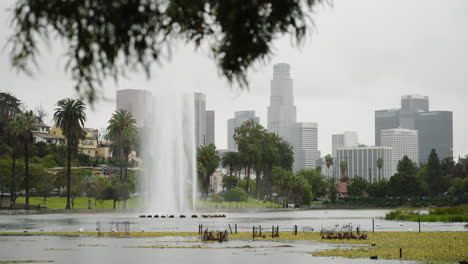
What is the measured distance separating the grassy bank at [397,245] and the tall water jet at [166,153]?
6356 centimetres

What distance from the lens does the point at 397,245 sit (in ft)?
148

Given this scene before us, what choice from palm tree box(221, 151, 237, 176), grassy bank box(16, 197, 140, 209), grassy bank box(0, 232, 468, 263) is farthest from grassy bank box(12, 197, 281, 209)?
grassy bank box(0, 232, 468, 263)

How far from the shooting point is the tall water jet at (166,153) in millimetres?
123812

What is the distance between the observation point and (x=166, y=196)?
408 ft

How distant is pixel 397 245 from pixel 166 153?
86.4 meters

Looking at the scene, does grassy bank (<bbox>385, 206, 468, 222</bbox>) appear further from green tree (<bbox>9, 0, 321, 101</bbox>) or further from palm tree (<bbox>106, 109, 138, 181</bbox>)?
palm tree (<bbox>106, 109, 138, 181</bbox>)

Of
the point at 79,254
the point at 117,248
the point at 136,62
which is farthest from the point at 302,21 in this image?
the point at 117,248

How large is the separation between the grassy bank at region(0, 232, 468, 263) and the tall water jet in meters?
63.6

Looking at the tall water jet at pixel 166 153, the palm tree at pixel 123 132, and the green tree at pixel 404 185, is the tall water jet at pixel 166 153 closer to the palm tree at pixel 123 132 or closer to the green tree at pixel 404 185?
the palm tree at pixel 123 132

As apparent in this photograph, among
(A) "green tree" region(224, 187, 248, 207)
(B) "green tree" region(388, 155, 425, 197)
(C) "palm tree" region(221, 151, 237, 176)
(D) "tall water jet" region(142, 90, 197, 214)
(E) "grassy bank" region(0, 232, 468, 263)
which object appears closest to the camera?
(E) "grassy bank" region(0, 232, 468, 263)

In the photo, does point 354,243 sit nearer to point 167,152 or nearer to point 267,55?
point 267,55

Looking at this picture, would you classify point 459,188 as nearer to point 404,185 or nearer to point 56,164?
point 404,185

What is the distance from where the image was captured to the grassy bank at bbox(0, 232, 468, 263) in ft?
123

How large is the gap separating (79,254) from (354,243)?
19016 mm
